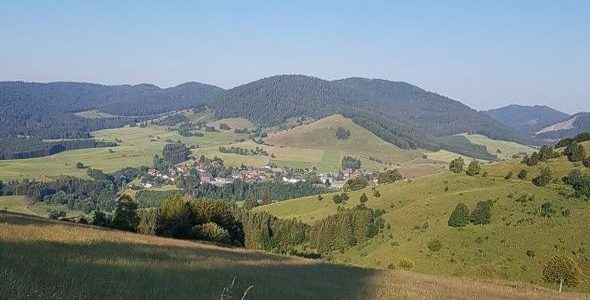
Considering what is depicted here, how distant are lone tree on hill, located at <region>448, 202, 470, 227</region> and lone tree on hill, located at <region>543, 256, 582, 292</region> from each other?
2411cm

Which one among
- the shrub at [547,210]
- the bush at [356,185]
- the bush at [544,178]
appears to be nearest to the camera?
the shrub at [547,210]

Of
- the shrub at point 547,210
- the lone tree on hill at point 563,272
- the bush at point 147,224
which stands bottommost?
the bush at point 147,224

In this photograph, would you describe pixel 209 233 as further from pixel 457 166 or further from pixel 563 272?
pixel 457 166

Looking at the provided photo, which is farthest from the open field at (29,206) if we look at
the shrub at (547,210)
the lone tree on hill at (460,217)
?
the shrub at (547,210)

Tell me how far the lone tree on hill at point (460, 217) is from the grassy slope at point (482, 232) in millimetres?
1038

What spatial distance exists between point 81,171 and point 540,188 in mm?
161987

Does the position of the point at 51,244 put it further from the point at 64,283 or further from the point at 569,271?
the point at 569,271

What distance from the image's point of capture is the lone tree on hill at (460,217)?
2896 inches

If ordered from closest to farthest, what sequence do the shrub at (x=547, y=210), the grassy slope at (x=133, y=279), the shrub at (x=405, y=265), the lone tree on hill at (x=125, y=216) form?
the grassy slope at (x=133, y=279) < the lone tree on hill at (x=125, y=216) < the shrub at (x=405, y=265) < the shrub at (x=547, y=210)

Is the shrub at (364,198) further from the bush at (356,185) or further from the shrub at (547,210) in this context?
the shrub at (547,210)

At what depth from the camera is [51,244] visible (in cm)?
1744

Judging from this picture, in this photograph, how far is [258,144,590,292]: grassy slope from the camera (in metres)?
60.1

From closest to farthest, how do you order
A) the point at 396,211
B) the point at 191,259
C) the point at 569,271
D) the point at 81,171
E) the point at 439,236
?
the point at 191,259 < the point at 569,271 < the point at 439,236 < the point at 396,211 < the point at 81,171

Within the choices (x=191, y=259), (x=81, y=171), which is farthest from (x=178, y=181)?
(x=191, y=259)
